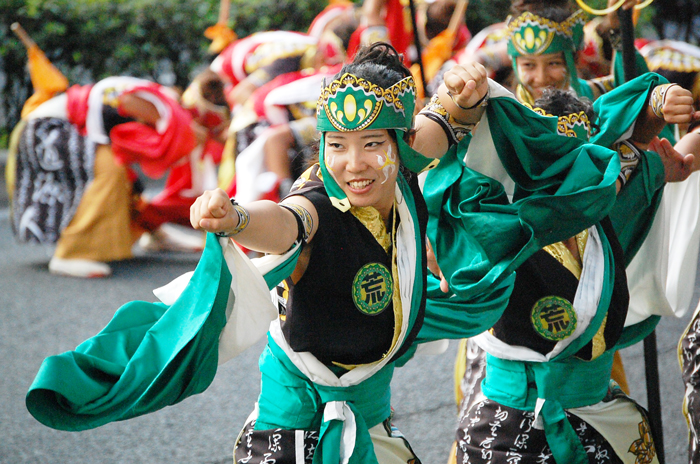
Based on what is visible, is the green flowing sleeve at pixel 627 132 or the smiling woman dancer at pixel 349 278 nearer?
the smiling woman dancer at pixel 349 278

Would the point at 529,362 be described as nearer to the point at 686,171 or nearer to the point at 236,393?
the point at 686,171

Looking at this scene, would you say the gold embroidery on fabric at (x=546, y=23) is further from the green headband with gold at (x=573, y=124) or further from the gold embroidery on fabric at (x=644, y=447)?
the gold embroidery on fabric at (x=644, y=447)

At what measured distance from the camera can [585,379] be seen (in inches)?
85.4

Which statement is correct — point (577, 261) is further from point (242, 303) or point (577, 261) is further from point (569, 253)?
point (242, 303)

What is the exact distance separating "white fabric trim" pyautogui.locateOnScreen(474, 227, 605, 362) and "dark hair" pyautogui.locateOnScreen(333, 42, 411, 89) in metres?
0.69

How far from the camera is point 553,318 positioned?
2.10 m

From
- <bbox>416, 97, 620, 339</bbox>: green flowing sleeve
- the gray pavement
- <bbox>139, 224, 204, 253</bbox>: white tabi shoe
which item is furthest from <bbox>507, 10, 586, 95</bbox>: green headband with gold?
<bbox>139, 224, 204, 253</bbox>: white tabi shoe

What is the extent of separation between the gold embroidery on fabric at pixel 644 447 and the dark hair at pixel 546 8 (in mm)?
1527

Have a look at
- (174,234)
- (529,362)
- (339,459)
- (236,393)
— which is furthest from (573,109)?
(174,234)

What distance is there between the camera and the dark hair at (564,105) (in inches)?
85.0

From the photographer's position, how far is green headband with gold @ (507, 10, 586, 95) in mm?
2957

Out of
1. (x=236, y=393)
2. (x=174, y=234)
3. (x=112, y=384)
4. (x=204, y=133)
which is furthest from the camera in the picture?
(x=174, y=234)

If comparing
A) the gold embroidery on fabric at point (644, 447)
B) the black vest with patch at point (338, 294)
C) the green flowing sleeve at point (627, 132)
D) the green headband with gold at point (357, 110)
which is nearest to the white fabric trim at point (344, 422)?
the black vest with patch at point (338, 294)

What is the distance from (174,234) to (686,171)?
4.88 m
